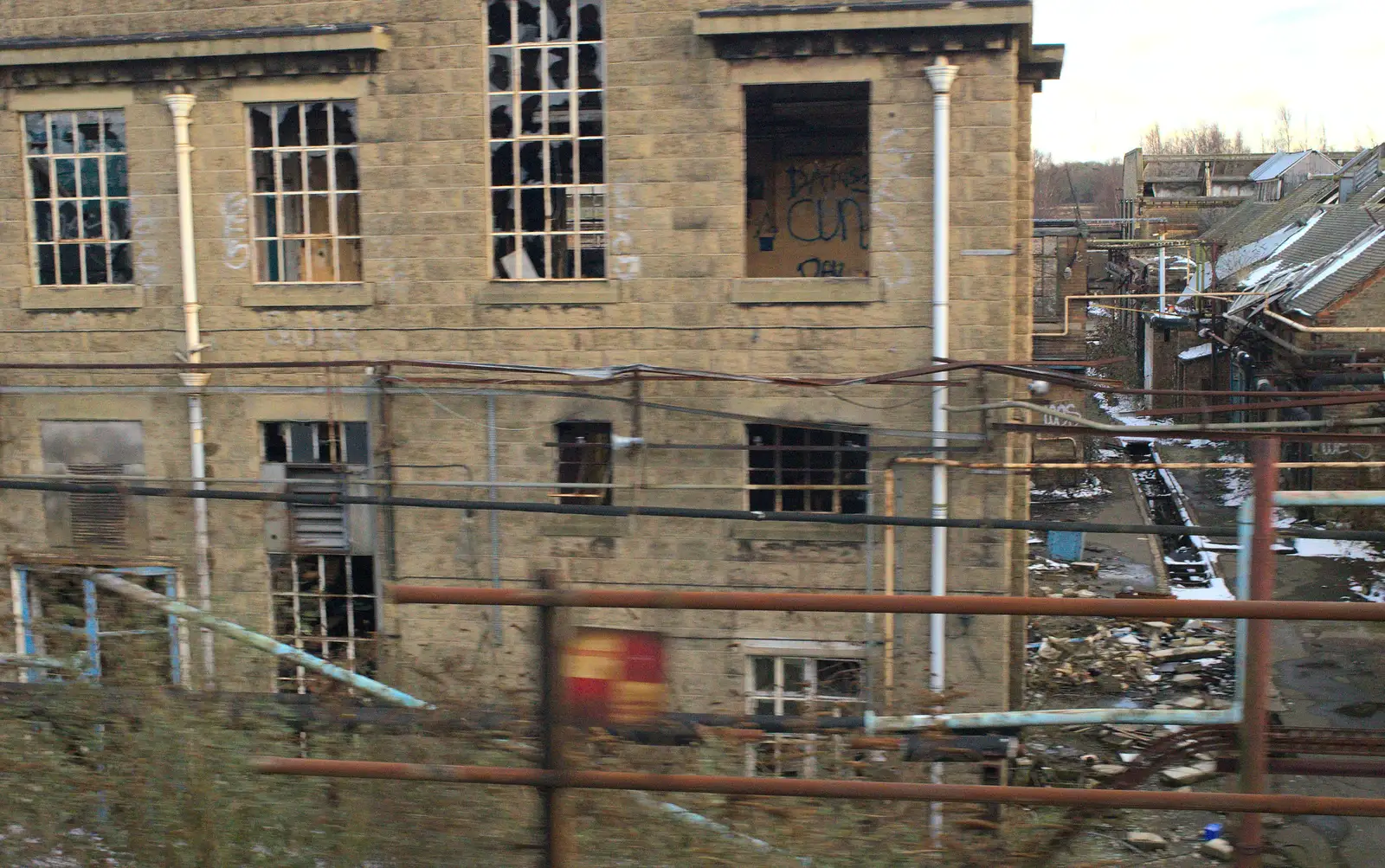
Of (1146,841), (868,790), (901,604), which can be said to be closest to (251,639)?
(868,790)

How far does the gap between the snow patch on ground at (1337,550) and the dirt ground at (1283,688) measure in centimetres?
14

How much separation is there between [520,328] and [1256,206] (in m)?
38.6

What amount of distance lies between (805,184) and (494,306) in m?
3.63

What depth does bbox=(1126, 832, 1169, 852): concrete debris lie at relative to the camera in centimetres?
837

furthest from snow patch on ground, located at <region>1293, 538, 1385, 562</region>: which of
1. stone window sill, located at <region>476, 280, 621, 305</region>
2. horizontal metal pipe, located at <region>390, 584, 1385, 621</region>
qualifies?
horizontal metal pipe, located at <region>390, 584, 1385, 621</region>

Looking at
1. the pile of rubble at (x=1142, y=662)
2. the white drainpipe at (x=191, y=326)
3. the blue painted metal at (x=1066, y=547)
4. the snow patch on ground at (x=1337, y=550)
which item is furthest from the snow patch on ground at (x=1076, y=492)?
the white drainpipe at (x=191, y=326)

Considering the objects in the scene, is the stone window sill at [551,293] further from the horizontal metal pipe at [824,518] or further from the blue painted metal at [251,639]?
the blue painted metal at [251,639]

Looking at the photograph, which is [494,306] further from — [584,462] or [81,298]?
[81,298]

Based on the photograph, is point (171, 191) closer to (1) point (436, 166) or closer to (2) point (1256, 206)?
(1) point (436, 166)

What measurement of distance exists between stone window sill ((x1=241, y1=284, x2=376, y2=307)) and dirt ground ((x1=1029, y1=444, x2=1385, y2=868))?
304 inches

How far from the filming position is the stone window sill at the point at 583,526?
11266 mm

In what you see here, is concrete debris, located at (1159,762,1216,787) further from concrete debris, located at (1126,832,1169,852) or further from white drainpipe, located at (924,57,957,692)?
concrete debris, located at (1126,832,1169,852)

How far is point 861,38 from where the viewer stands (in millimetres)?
10438

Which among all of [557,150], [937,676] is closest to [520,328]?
[557,150]
